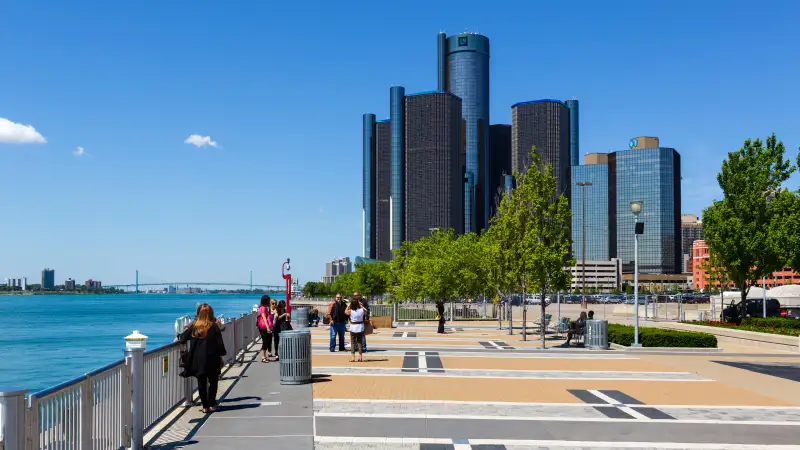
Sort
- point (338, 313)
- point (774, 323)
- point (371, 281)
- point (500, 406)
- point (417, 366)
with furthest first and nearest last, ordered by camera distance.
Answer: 1. point (371, 281)
2. point (774, 323)
3. point (338, 313)
4. point (417, 366)
5. point (500, 406)

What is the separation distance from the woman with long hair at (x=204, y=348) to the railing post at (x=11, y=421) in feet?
16.1

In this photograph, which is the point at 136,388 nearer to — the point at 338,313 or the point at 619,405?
the point at 619,405

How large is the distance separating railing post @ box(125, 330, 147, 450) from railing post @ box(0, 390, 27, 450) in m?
2.83

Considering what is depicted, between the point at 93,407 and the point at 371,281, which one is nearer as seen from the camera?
the point at 93,407

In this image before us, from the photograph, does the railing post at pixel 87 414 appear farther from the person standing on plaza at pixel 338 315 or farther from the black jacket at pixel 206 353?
the person standing on plaza at pixel 338 315

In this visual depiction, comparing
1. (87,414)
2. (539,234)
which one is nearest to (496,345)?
(539,234)

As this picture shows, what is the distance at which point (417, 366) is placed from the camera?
1856 centimetres

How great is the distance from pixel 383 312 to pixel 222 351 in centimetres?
3943

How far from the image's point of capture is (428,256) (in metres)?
66.8

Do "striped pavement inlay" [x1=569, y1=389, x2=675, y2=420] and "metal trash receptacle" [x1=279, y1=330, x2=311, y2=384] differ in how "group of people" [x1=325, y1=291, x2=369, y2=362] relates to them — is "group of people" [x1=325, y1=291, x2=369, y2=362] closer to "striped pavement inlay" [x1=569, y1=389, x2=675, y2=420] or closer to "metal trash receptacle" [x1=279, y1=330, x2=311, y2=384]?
"metal trash receptacle" [x1=279, y1=330, x2=311, y2=384]

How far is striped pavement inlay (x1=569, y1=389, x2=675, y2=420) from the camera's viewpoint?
1176cm

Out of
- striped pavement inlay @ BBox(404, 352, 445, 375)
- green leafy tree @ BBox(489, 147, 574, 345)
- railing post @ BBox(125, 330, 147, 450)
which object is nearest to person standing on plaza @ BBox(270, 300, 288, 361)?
striped pavement inlay @ BBox(404, 352, 445, 375)

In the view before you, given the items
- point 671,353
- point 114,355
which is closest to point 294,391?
point 671,353

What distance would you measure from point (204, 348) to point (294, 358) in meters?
3.74
